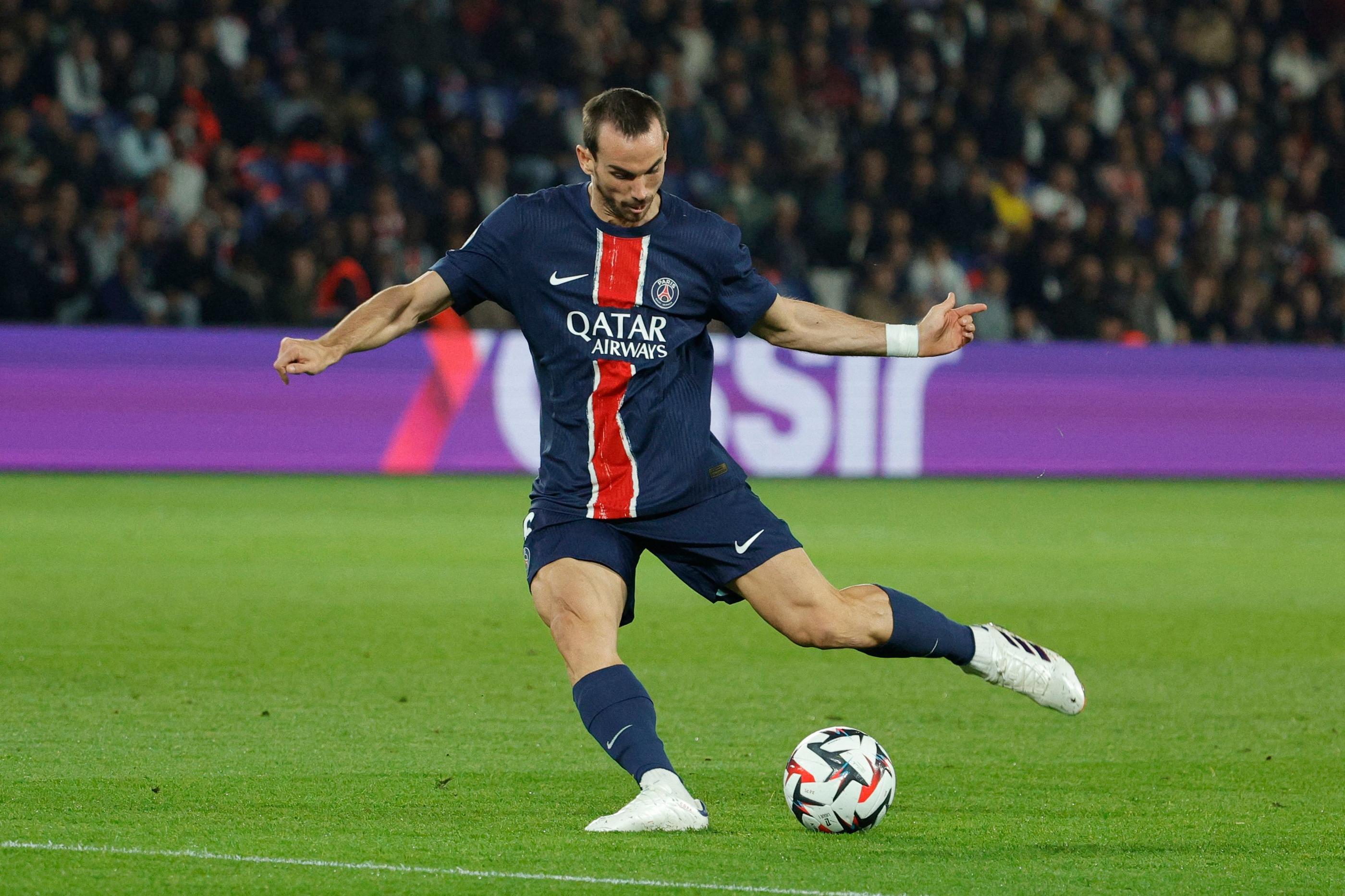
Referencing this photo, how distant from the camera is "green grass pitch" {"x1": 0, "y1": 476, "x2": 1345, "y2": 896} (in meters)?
4.32

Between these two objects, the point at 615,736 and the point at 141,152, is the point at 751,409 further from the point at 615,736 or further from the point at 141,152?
the point at 615,736

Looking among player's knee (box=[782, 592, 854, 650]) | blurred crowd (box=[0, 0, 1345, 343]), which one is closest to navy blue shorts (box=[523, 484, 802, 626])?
player's knee (box=[782, 592, 854, 650])

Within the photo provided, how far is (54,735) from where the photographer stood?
570cm

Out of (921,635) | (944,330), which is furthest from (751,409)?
(921,635)

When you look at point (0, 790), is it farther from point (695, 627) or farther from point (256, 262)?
point (256, 262)

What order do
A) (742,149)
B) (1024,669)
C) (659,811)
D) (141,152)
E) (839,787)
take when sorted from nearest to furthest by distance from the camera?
(659,811), (839,787), (1024,669), (141,152), (742,149)

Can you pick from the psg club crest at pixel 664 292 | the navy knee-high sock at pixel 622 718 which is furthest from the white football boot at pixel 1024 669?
the psg club crest at pixel 664 292

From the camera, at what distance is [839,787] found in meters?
4.64

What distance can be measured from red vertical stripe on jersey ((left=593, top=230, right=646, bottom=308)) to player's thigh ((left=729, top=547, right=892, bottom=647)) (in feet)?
2.46

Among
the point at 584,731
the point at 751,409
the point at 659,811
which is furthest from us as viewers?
the point at 751,409

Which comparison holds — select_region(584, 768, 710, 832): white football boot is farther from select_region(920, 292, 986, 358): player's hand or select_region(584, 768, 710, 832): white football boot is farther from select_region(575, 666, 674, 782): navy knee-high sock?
select_region(920, 292, 986, 358): player's hand

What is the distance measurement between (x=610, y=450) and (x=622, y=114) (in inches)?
32.7

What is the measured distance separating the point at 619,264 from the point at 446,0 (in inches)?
556

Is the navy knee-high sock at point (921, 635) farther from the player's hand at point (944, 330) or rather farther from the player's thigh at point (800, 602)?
the player's hand at point (944, 330)
